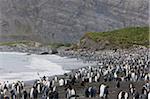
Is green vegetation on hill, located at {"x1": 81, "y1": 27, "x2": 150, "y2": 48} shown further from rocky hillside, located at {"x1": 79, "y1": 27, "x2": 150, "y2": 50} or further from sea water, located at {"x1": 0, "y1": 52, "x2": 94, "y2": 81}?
sea water, located at {"x1": 0, "y1": 52, "x2": 94, "y2": 81}

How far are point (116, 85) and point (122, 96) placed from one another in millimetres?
6007

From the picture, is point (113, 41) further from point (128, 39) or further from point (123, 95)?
point (123, 95)

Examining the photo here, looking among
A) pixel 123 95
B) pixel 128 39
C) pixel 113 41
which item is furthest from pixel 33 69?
pixel 128 39

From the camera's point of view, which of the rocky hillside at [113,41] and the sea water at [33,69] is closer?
the sea water at [33,69]

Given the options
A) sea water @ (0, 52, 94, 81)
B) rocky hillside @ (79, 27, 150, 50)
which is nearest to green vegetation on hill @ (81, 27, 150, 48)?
rocky hillside @ (79, 27, 150, 50)

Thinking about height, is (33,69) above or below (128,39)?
below

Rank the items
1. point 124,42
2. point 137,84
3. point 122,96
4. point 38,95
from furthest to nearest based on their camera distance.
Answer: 1. point 124,42
2. point 137,84
3. point 38,95
4. point 122,96

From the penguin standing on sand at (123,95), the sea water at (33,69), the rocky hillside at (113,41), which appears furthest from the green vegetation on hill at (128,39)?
the penguin standing on sand at (123,95)

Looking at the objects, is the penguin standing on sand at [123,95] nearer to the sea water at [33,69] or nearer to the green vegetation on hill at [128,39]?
the sea water at [33,69]

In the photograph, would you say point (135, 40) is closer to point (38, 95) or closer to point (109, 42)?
point (109, 42)

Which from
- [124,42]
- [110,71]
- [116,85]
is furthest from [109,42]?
→ [116,85]

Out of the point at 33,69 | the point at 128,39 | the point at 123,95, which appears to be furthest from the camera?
the point at 128,39

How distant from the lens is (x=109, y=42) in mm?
106125

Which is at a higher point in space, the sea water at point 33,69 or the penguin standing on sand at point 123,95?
the penguin standing on sand at point 123,95
